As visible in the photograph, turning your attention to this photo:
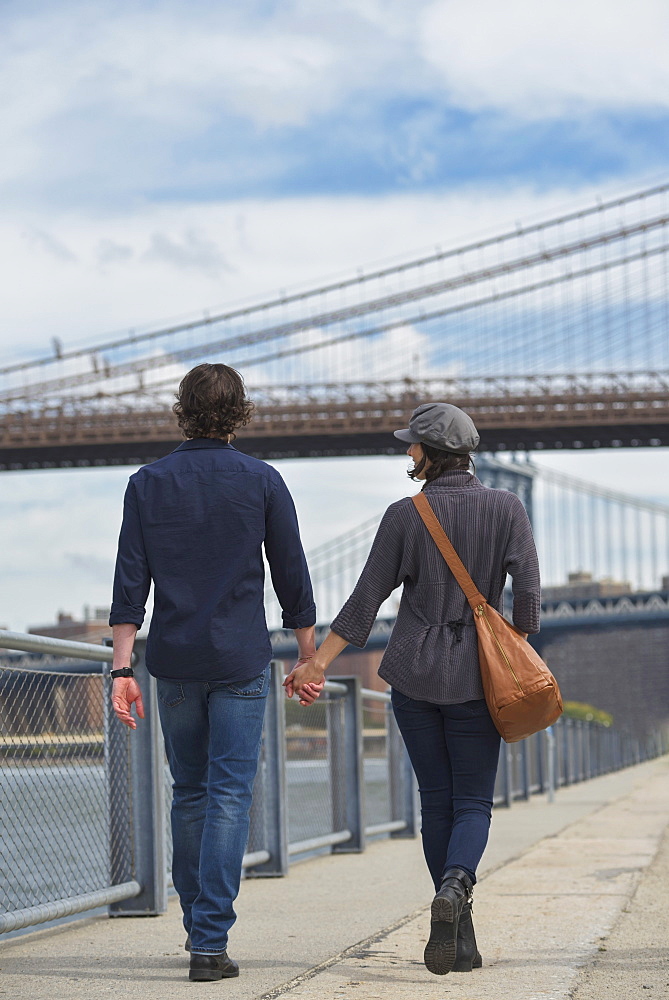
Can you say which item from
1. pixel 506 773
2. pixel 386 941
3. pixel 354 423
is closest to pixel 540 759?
pixel 506 773

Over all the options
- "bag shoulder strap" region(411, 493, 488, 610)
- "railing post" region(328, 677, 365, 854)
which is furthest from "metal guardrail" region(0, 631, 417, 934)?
"railing post" region(328, 677, 365, 854)

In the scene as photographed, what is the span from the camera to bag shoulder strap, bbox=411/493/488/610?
10.1 ft

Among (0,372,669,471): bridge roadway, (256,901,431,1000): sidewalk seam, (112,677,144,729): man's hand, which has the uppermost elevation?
(0,372,669,471): bridge roadway

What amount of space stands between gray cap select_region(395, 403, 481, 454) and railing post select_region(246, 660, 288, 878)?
7.01 feet

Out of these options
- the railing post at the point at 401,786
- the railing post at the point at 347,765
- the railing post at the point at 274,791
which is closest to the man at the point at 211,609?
the railing post at the point at 274,791

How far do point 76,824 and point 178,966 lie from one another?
1.29 m

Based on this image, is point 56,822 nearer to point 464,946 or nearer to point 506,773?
point 464,946

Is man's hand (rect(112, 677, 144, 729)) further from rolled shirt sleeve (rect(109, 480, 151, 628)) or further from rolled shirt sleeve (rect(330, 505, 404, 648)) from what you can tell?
rolled shirt sleeve (rect(330, 505, 404, 648))

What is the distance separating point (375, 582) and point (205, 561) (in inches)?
15.9

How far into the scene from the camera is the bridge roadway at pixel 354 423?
34.2m

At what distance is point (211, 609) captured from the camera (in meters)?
2.96

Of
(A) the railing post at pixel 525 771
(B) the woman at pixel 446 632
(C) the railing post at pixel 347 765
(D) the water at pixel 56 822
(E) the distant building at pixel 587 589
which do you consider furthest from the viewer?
(E) the distant building at pixel 587 589

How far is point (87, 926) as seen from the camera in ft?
13.0

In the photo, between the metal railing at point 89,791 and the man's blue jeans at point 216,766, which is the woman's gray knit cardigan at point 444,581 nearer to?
the man's blue jeans at point 216,766
